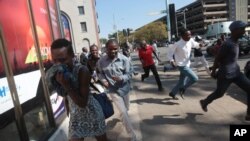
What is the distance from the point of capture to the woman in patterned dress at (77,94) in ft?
9.02

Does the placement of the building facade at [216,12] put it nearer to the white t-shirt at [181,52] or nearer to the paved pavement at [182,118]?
the paved pavement at [182,118]

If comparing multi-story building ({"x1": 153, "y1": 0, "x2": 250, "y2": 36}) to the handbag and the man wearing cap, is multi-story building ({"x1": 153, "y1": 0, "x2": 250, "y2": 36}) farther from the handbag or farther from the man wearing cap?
the handbag

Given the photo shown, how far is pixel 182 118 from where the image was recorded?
5988 millimetres

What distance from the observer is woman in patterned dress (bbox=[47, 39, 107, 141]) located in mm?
2750

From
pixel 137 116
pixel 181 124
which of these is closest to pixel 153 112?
pixel 137 116

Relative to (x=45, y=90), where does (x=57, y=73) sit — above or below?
above

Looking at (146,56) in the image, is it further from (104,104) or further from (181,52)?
(104,104)

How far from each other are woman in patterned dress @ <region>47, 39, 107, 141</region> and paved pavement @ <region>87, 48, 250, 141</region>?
2.16 meters

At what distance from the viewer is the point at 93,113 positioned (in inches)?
118

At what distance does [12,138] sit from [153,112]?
11.0ft

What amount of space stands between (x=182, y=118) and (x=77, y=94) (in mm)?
3605

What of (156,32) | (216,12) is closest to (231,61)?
(156,32)

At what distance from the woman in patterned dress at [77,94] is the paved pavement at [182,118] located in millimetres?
2162

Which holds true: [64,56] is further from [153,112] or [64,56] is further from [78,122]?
[153,112]
